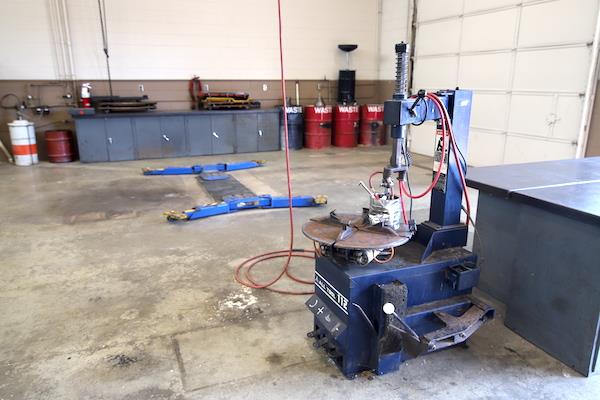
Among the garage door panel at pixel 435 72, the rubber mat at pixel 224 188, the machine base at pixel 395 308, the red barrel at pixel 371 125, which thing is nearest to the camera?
the machine base at pixel 395 308

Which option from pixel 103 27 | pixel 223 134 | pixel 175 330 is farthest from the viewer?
pixel 223 134

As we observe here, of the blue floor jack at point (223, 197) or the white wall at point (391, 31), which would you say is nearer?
the blue floor jack at point (223, 197)

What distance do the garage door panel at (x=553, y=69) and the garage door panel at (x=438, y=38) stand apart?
1288mm

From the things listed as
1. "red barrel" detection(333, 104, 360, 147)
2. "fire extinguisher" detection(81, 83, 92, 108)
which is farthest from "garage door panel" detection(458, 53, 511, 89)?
"fire extinguisher" detection(81, 83, 92, 108)

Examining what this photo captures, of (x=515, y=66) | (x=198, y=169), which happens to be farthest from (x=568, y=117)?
(x=198, y=169)

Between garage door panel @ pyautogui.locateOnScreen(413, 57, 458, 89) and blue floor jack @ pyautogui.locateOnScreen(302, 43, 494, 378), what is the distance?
5167 millimetres

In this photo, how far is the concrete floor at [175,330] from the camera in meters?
1.80

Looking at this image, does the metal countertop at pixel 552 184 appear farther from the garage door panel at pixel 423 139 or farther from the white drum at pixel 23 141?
the white drum at pixel 23 141

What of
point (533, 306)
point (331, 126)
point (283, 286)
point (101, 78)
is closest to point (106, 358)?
point (283, 286)

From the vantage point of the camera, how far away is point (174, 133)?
698 centimetres

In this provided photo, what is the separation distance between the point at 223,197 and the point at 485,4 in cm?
461

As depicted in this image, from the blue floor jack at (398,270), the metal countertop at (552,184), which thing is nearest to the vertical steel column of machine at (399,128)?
the blue floor jack at (398,270)

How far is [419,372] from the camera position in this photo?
6.21 ft

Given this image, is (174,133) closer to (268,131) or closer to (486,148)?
(268,131)
